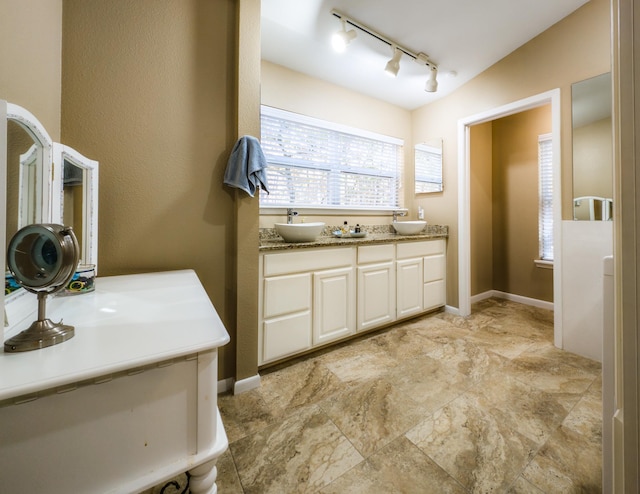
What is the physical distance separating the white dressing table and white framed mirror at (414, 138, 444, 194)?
3.05 meters

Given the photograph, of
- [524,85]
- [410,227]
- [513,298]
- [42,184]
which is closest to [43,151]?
[42,184]

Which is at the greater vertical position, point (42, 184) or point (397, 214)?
point (397, 214)

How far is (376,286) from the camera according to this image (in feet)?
7.91

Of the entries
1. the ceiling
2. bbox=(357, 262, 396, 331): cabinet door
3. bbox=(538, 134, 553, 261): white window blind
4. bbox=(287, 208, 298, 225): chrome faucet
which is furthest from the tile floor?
the ceiling

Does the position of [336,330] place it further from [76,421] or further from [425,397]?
[76,421]

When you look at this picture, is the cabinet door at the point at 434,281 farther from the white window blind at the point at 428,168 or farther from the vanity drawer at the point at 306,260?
the vanity drawer at the point at 306,260

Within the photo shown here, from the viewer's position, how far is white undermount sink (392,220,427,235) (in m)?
2.89

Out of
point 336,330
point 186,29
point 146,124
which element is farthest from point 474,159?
point 146,124

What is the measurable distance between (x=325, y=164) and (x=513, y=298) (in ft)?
9.87

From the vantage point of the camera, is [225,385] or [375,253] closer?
[225,385]

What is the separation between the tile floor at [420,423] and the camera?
108 cm

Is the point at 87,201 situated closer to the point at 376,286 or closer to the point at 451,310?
the point at 376,286

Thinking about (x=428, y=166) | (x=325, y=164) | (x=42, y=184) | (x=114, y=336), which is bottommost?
(x=114, y=336)

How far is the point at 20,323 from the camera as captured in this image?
67 centimetres
